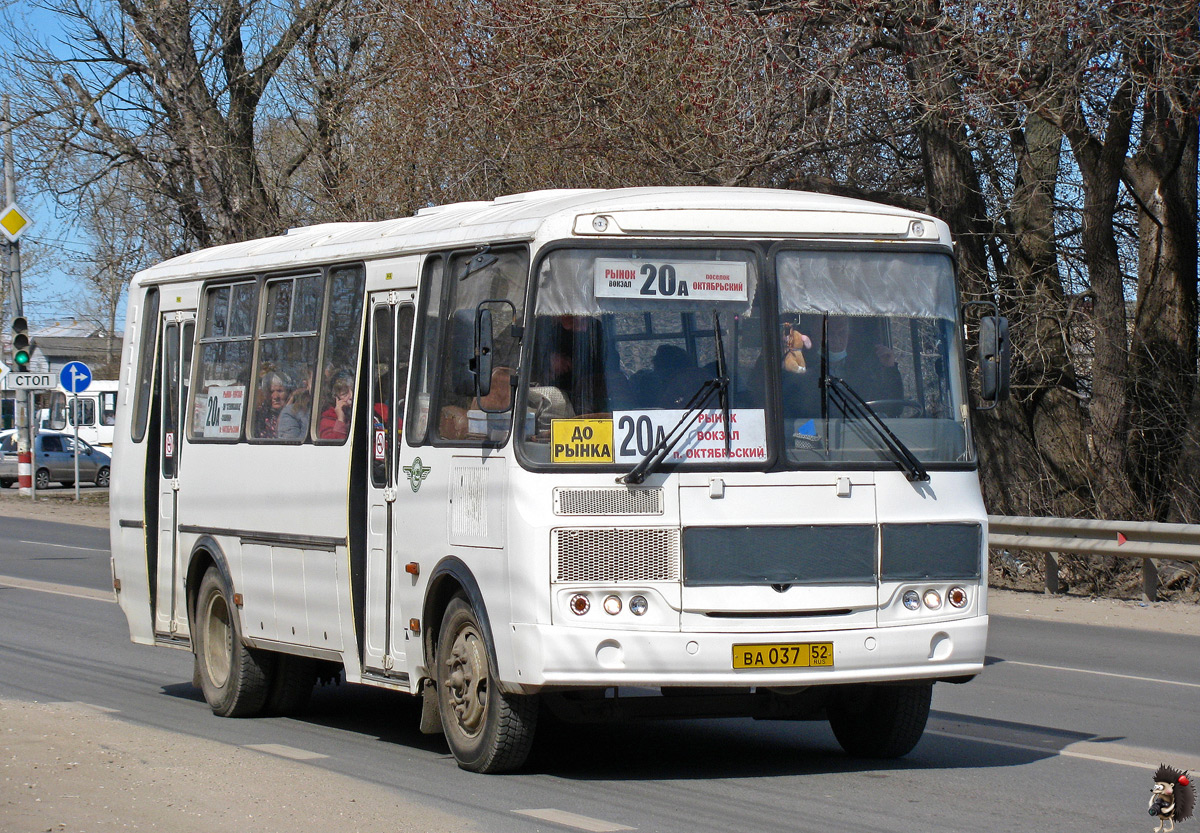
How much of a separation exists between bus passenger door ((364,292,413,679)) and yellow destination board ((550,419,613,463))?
1.59 meters

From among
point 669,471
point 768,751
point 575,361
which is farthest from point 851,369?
point 768,751

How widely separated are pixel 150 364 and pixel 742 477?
5.94m

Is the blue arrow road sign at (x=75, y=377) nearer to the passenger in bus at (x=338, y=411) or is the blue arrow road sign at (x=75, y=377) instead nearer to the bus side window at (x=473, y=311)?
the passenger in bus at (x=338, y=411)

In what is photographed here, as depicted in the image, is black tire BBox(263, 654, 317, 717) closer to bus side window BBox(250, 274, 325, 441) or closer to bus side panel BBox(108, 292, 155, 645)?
bus side window BBox(250, 274, 325, 441)

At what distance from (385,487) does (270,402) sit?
68.1 inches

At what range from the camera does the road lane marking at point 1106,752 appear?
29.0 ft

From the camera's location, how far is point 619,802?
7.67m

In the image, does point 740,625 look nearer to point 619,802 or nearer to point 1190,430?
point 619,802

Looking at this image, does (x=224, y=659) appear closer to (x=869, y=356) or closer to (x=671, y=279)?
(x=671, y=279)

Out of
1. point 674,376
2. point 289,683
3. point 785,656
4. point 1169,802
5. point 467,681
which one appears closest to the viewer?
point 1169,802

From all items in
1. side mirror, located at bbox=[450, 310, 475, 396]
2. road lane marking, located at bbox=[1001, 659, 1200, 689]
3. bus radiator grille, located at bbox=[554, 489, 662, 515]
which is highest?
side mirror, located at bbox=[450, 310, 475, 396]

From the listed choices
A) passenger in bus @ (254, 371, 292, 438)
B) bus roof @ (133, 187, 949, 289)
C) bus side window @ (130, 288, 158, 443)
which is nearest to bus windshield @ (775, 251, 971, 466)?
bus roof @ (133, 187, 949, 289)

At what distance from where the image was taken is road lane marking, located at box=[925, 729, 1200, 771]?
8852 mm

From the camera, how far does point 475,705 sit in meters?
8.44
